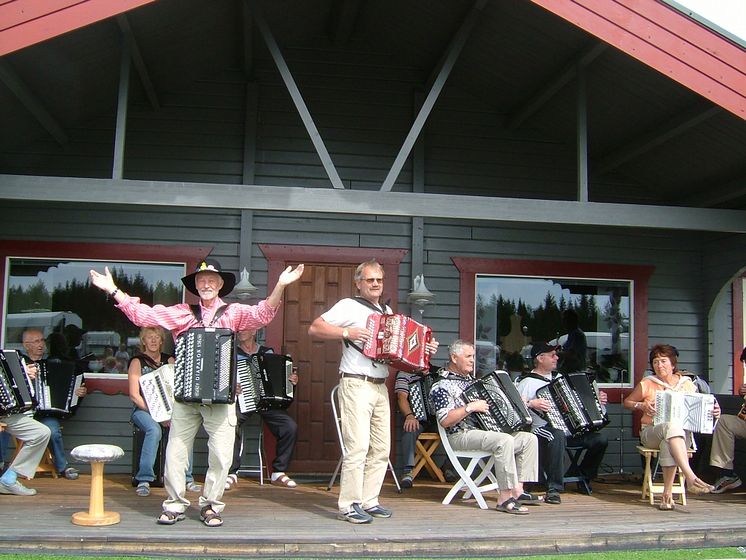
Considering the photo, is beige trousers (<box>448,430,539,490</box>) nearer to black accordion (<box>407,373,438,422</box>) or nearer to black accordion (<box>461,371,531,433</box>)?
black accordion (<box>461,371,531,433</box>)

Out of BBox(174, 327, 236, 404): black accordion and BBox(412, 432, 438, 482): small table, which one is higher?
BBox(174, 327, 236, 404): black accordion

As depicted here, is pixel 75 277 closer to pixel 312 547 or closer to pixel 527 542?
pixel 312 547

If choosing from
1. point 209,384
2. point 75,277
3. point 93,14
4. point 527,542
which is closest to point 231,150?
point 75,277

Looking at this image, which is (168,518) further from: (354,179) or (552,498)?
(354,179)

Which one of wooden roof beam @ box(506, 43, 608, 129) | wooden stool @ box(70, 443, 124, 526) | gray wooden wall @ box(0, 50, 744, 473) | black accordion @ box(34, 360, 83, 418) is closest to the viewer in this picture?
wooden stool @ box(70, 443, 124, 526)

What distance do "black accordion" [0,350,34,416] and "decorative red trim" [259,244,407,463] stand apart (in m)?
2.07

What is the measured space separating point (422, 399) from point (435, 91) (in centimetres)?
248

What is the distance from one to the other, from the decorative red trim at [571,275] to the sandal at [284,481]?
79.4 inches

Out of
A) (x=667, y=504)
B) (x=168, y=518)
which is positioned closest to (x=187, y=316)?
(x=168, y=518)

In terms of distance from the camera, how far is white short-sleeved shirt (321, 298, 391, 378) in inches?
188

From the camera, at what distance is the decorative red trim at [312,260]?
682cm

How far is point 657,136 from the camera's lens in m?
6.22

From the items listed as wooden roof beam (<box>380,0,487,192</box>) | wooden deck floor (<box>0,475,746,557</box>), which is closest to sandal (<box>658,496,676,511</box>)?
wooden deck floor (<box>0,475,746,557</box>)

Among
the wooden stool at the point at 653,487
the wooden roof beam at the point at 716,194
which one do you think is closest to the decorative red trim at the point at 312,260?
the wooden stool at the point at 653,487
